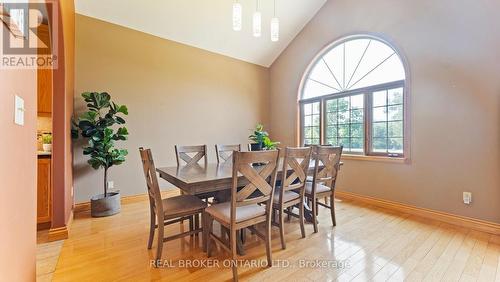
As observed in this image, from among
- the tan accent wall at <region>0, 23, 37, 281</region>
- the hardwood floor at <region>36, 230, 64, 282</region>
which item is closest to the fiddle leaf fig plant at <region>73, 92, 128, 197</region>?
the hardwood floor at <region>36, 230, 64, 282</region>

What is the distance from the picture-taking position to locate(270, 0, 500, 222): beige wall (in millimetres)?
2537

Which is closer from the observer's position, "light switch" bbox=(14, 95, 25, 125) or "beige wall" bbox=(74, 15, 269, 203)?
"light switch" bbox=(14, 95, 25, 125)

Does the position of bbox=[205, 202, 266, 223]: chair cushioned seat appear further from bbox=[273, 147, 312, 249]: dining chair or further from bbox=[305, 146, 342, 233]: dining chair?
bbox=[305, 146, 342, 233]: dining chair

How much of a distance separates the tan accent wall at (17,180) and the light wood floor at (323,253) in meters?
0.89

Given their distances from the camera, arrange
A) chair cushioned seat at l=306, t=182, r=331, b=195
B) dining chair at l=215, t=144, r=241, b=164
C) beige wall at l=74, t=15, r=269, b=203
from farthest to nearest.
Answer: beige wall at l=74, t=15, r=269, b=203 < dining chair at l=215, t=144, r=241, b=164 < chair cushioned seat at l=306, t=182, r=331, b=195

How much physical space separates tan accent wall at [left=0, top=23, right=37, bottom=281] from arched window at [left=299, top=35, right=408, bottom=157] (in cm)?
390

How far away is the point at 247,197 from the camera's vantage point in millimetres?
1854

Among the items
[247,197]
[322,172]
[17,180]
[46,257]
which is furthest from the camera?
[322,172]

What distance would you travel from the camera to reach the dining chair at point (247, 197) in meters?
1.70

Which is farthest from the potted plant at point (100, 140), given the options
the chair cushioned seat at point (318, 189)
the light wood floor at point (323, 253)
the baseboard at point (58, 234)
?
the chair cushioned seat at point (318, 189)

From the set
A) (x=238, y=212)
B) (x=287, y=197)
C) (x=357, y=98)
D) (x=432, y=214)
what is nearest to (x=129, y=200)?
(x=238, y=212)

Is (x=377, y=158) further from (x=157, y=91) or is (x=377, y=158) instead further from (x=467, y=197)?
(x=157, y=91)

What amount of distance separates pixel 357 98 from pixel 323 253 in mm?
2705

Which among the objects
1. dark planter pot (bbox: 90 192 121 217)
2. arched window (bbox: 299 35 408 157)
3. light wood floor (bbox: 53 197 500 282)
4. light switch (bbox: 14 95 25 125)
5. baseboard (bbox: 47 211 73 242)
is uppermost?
arched window (bbox: 299 35 408 157)
